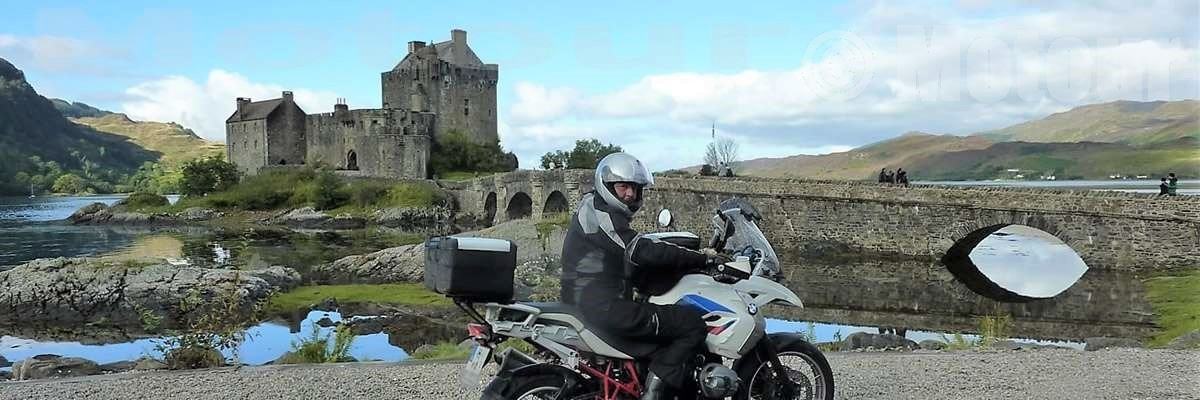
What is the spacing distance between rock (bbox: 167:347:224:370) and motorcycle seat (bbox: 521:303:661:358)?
18.1 feet

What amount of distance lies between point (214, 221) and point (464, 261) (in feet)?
219

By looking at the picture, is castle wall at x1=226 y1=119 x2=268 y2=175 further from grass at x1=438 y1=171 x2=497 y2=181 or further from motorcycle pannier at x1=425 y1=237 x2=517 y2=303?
motorcycle pannier at x1=425 y1=237 x2=517 y2=303

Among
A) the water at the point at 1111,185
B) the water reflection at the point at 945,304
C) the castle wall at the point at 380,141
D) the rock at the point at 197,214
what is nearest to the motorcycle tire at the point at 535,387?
the water reflection at the point at 945,304

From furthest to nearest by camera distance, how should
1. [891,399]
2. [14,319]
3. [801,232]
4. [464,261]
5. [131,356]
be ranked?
[801,232] → [14,319] → [131,356] → [891,399] → [464,261]

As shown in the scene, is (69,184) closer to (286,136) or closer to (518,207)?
(286,136)

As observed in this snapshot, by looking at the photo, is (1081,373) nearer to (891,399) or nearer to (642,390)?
(891,399)

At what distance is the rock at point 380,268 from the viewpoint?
3180cm

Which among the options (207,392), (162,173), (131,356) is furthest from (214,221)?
(162,173)

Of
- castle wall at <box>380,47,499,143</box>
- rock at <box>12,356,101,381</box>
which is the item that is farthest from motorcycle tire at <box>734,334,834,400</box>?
castle wall at <box>380,47,499,143</box>

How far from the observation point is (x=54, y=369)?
979 centimetres

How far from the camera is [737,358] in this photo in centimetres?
609

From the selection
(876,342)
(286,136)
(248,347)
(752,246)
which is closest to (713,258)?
(752,246)

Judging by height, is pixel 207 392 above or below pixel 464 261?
below

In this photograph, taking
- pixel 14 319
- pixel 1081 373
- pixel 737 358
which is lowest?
pixel 14 319
